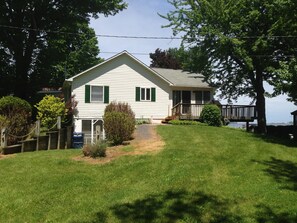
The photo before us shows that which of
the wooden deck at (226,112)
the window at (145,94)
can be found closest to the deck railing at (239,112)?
the wooden deck at (226,112)

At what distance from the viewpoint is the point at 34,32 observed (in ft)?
118

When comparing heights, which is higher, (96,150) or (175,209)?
(96,150)

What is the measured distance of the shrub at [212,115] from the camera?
1161 inches

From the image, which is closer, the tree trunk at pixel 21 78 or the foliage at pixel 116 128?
the foliage at pixel 116 128

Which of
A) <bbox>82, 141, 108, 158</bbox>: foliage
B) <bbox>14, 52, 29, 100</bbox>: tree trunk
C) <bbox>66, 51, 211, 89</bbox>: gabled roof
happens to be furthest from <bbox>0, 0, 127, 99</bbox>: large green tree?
<bbox>82, 141, 108, 158</bbox>: foliage

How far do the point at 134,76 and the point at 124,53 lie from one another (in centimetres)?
216

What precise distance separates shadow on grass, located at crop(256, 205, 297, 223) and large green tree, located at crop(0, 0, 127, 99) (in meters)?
29.6

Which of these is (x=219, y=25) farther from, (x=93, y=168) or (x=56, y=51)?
(x=93, y=168)

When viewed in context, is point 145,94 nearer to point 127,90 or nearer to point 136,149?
point 127,90

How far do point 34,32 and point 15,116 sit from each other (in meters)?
20.2

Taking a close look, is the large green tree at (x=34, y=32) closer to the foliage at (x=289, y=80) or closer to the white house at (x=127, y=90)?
the white house at (x=127, y=90)

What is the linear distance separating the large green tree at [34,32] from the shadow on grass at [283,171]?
26.6 meters

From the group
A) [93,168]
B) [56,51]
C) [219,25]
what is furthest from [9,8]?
[93,168]

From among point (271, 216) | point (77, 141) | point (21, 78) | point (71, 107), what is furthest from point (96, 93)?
point (271, 216)
